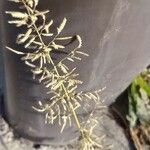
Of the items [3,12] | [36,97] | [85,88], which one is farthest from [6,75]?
[3,12]

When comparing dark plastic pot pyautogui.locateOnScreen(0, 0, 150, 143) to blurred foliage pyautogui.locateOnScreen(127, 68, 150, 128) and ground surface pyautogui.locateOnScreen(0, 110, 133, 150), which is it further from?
blurred foliage pyautogui.locateOnScreen(127, 68, 150, 128)

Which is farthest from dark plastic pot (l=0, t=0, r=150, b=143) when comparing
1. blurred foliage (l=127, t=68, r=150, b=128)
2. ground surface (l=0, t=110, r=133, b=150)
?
blurred foliage (l=127, t=68, r=150, b=128)

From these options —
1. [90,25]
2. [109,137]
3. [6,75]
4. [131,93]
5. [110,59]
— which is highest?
[90,25]

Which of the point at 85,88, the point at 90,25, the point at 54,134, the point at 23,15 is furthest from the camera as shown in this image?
the point at 54,134

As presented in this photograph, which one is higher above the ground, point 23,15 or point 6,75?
point 23,15

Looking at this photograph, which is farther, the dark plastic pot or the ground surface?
the ground surface

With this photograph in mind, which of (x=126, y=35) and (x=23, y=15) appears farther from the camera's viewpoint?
(x=126, y=35)

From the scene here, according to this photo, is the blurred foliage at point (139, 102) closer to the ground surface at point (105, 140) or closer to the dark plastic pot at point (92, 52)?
the ground surface at point (105, 140)

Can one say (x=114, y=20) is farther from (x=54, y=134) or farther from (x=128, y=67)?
(x=54, y=134)
